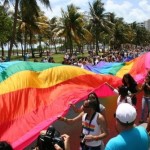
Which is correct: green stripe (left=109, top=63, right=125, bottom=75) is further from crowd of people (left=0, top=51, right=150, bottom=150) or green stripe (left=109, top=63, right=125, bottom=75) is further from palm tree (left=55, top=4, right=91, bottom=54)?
palm tree (left=55, top=4, right=91, bottom=54)

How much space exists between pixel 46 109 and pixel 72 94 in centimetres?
72

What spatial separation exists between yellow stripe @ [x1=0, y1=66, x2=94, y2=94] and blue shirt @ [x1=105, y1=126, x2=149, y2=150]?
12.4ft

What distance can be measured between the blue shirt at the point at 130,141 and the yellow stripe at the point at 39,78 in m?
3.77

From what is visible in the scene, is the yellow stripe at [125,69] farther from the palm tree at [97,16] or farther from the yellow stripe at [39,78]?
the palm tree at [97,16]

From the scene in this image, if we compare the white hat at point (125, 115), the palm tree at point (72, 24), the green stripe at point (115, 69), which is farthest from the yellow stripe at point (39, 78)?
the palm tree at point (72, 24)

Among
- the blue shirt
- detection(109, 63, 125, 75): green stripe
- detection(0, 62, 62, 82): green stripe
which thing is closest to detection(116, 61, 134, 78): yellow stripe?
detection(109, 63, 125, 75): green stripe

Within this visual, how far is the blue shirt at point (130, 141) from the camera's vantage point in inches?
133

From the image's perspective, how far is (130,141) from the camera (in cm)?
346

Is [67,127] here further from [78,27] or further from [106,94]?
[78,27]

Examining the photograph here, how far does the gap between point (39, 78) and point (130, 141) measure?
465 cm

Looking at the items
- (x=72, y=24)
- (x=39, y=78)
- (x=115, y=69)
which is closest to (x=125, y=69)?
(x=115, y=69)

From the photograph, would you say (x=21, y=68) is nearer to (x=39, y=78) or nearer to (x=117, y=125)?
(x=39, y=78)

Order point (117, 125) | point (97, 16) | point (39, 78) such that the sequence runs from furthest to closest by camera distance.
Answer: point (97, 16)
point (39, 78)
point (117, 125)

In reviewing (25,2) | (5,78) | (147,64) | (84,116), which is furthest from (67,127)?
(25,2)
